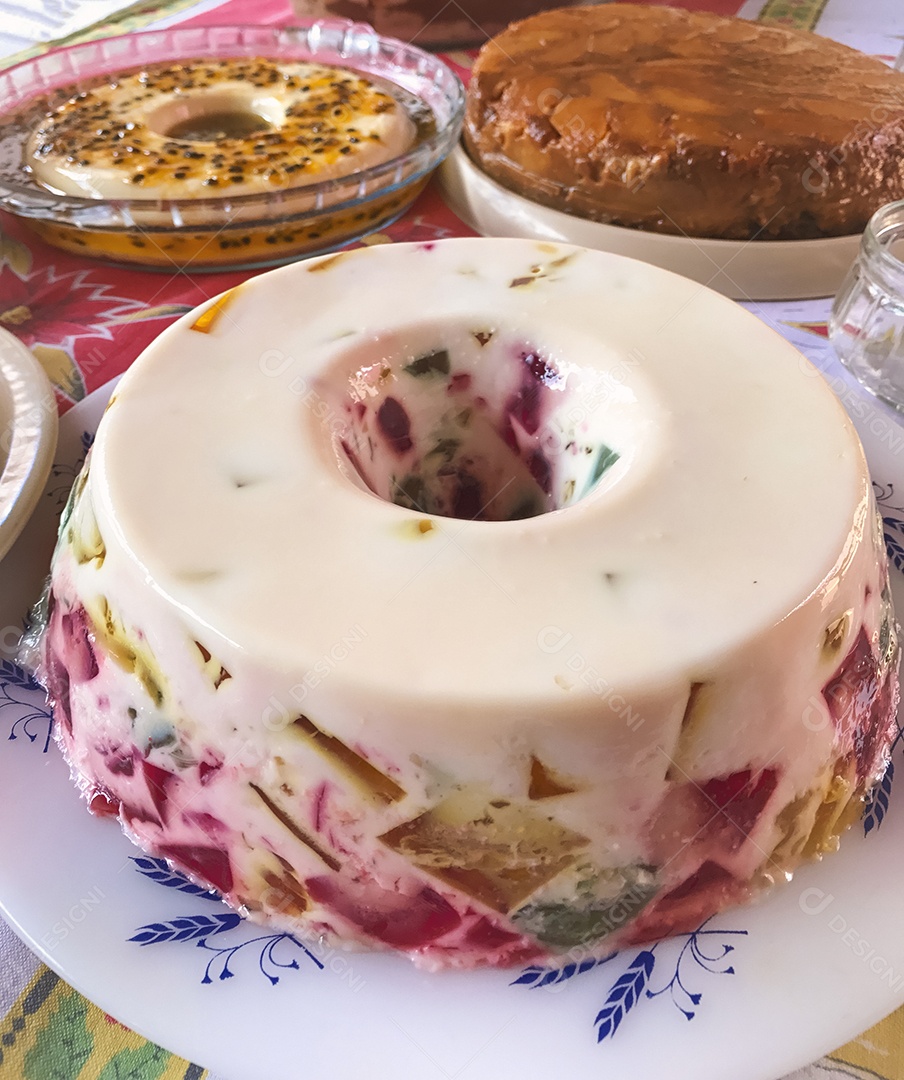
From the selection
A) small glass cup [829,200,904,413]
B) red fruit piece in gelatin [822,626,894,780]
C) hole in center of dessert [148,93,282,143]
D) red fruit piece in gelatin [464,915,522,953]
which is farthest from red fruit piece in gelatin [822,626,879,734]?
hole in center of dessert [148,93,282,143]

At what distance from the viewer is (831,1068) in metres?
0.65

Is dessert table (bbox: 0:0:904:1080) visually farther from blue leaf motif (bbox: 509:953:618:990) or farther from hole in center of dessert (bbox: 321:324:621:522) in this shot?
hole in center of dessert (bbox: 321:324:621:522)

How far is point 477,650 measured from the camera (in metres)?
0.55

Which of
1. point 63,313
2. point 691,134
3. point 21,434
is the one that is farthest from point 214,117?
point 21,434

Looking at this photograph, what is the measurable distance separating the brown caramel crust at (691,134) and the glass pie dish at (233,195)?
12cm

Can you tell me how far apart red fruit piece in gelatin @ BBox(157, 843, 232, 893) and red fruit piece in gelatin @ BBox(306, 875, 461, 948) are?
0.21 feet

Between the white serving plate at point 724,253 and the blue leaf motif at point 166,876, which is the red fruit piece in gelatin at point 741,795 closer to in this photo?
the blue leaf motif at point 166,876

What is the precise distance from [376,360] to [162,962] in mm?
457

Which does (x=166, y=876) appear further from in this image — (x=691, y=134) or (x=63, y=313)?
(x=691, y=134)

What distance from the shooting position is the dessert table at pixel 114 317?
2.13 feet

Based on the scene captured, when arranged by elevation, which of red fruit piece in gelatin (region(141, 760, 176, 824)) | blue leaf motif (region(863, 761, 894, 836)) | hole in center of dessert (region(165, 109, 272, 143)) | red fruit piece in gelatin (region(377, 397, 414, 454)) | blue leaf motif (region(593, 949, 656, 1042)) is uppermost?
red fruit piece in gelatin (region(377, 397, 414, 454))

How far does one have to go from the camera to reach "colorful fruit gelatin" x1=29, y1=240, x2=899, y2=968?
1.82 ft

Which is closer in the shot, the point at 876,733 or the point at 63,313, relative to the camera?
the point at 876,733

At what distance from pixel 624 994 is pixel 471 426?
0.45 meters
